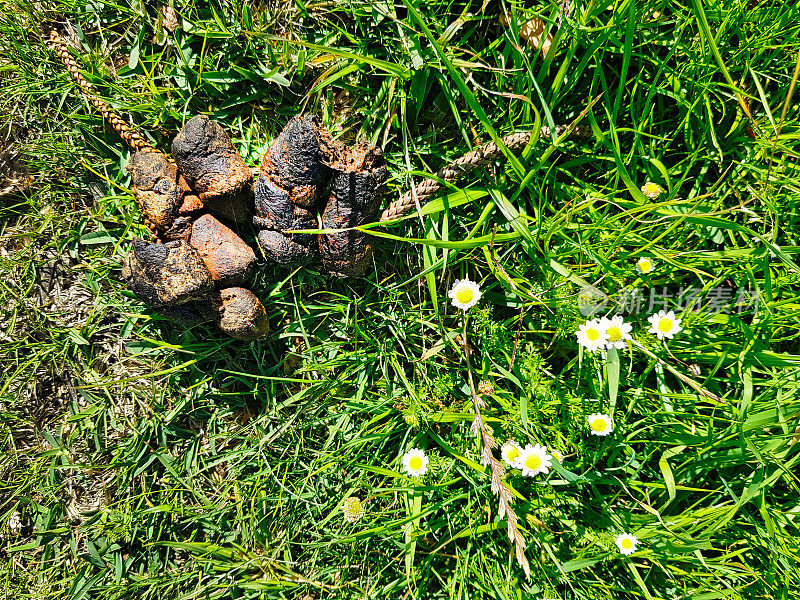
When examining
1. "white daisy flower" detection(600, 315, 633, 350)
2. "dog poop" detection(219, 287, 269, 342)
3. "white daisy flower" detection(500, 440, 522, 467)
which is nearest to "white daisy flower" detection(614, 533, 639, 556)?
"white daisy flower" detection(500, 440, 522, 467)

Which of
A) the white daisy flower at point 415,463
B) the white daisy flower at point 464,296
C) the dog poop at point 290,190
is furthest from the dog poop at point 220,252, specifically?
the white daisy flower at point 415,463

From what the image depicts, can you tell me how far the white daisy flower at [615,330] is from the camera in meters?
2.48

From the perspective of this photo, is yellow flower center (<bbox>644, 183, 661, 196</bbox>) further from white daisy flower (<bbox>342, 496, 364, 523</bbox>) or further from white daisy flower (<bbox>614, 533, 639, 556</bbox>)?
white daisy flower (<bbox>342, 496, 364, 523</bbox>)

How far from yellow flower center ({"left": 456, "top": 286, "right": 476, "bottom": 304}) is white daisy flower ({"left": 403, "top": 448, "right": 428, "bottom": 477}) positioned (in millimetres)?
934

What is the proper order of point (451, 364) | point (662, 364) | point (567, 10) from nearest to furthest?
point (567, 10) < point (662, 364) < point (451, 364)

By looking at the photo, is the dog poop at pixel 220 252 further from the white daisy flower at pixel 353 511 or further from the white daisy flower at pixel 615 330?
the white daisy flower at pixel 615 330

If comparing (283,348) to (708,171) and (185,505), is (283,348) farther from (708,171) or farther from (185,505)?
(708,171)

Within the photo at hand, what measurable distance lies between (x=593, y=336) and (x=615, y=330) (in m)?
0.11

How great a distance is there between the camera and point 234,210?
2.85m

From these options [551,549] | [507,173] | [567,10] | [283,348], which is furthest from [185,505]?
[567,10]

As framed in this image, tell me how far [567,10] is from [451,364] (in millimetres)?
2119

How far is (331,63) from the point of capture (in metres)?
2.96

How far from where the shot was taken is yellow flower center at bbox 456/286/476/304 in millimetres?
2676

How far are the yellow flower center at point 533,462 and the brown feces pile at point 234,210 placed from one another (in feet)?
4.80
